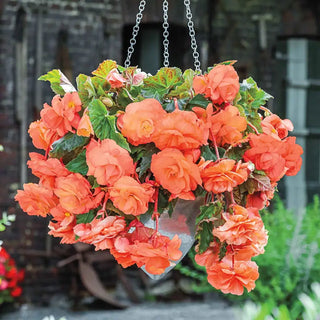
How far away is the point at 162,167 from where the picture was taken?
1.38 m

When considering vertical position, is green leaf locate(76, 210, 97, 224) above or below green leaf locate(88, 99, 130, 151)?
below

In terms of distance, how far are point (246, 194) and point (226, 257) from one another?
7.6 inches

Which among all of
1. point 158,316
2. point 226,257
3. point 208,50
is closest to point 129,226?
point 226,257

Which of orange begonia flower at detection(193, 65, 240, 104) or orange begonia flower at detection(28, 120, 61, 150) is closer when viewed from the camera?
orange begonia flower at detection(193, 65, 240, 104)

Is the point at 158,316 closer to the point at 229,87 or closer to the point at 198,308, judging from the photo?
the point at 198,308

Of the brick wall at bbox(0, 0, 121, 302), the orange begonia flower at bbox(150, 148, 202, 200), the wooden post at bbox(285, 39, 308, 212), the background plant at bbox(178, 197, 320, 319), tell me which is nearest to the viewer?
the orange begonia flower at bbox(150, 148, 202, 200)

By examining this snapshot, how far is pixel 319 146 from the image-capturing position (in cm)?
614

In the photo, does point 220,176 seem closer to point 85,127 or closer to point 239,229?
point 239,229

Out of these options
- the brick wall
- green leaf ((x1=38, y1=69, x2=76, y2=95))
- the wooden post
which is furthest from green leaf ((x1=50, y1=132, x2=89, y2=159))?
the wooden post

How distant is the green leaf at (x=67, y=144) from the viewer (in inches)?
60.5

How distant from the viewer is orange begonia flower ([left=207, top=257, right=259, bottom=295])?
4.89 feet

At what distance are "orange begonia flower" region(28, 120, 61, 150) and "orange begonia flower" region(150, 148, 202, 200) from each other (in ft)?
1.19

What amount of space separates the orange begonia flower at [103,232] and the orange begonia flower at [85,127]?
202 millimetres

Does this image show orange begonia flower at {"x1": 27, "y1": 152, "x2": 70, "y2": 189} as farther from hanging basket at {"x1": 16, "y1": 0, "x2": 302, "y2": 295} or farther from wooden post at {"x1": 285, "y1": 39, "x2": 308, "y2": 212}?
wooden post at {"x1": 285, "y1": 39, "x2": 308, "y2": 212}
